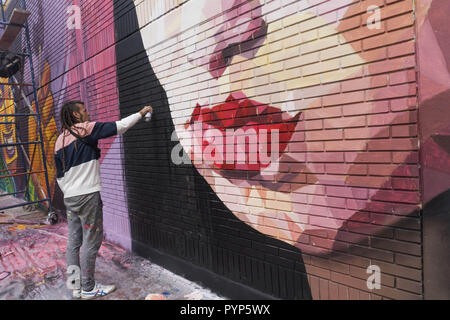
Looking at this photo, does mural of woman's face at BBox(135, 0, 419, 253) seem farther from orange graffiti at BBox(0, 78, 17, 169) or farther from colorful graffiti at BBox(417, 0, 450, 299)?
orange graffiti at BBox(0, 78, 17, 169)

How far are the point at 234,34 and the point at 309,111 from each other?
1.06m

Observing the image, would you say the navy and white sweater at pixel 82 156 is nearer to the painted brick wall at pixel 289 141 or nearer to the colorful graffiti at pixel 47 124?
the painted brick wall at pixel 289 141

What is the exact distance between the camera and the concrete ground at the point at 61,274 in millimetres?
3285

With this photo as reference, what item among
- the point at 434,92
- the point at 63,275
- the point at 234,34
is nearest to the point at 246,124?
the point at 234,34

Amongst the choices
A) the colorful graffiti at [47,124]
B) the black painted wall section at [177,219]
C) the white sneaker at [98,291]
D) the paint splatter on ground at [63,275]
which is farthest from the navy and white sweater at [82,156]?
the colorful graffiti at [47,124]

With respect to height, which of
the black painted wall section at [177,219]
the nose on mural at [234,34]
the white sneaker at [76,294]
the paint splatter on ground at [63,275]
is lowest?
the paint splatter on ground at [63,275]

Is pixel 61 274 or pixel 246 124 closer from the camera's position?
pixel 246 124

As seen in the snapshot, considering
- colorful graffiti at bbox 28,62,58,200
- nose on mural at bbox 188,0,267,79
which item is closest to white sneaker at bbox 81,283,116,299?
nose on mural at bbox 188,0,267,79

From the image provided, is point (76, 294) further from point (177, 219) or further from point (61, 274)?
point (177, 219)

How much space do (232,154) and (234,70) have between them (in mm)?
773

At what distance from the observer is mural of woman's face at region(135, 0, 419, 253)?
2.00 metres

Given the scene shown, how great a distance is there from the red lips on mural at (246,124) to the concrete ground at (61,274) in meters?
1.45

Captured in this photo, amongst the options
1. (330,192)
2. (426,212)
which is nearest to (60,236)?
(330,192)

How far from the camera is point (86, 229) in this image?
3135mm
